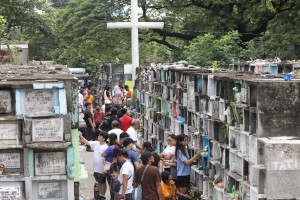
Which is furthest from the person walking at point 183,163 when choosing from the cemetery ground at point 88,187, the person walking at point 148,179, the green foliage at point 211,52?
the green foliage at point 211,52

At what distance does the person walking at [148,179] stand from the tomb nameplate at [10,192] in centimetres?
274

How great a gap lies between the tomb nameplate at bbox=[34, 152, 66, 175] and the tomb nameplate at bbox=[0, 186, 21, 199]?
1.05 feet

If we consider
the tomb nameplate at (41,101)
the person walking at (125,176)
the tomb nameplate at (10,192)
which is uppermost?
the tomb nameplate at (41,101)

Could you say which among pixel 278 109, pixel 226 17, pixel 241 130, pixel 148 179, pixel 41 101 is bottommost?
pixel 148 179

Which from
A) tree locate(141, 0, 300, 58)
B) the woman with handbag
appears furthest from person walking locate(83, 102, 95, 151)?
tree locate(141, 0, 300, 58)

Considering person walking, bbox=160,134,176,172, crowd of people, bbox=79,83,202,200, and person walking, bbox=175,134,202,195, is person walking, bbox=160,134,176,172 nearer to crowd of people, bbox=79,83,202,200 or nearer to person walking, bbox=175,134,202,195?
crowd of people, bbox=79,83,202,200

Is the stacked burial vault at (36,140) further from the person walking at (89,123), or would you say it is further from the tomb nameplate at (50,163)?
the person walking at (89,123)

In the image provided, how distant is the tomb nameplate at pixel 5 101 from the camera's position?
8.17 m

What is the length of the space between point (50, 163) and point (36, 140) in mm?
351

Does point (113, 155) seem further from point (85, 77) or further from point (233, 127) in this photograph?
point (85, 77)

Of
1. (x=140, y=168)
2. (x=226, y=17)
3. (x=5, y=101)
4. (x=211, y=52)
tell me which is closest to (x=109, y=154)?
(x=140, y=168)

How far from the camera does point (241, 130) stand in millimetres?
9438

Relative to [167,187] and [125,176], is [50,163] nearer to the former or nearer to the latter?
[125,176]

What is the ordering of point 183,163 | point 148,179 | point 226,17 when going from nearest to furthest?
1. point 148,179
2. point 183,163
3. point 226,17
